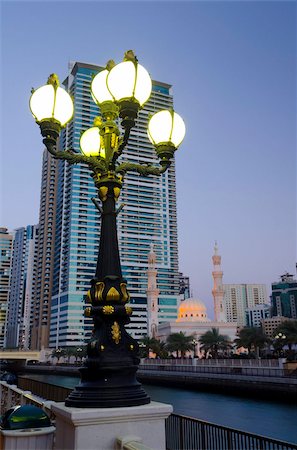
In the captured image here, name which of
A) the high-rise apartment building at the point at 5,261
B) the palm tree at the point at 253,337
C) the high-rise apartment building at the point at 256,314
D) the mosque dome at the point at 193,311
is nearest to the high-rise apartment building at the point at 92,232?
the mosque dome at the point at 193,311

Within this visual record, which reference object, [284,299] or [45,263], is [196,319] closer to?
[45,263]

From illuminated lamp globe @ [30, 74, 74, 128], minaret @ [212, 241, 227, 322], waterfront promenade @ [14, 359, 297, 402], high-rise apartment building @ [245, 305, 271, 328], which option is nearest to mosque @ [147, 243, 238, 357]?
minaret @ [212, 241, 227, 322]

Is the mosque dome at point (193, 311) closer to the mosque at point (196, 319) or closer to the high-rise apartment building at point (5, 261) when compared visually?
the mosque at point (196, 319)

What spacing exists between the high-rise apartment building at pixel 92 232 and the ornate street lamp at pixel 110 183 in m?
111

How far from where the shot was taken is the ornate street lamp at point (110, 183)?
4.25m

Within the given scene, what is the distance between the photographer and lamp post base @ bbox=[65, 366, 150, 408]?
402cm

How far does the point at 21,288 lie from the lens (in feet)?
510

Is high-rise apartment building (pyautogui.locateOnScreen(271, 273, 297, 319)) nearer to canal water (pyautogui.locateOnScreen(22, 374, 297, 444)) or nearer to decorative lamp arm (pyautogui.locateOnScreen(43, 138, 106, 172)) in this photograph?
canal water (pyautogui.locateOnScreen(22, 374, 297, 444))

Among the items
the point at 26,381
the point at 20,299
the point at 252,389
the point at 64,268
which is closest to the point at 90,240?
the point at 64,268

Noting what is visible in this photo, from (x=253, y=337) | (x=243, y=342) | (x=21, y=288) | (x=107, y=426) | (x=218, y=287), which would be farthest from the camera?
(x=21, y=288)

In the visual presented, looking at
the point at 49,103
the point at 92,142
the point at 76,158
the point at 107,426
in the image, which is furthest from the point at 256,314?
the point at 107,426

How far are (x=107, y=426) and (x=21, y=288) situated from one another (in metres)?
160

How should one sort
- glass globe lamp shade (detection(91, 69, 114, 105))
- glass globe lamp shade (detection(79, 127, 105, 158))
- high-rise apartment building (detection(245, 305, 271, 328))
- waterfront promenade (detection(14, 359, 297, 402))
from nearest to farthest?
glass globe lamp shade (detection(91, 69, 114, 105)), glass globe lamp shade (detection(79, 127, 105, 158)), waterfront promenade (detection(14, 359, 297, 402)), high-rise apartment building (detection(245, 305, 271, 328))

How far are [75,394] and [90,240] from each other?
11883cm
